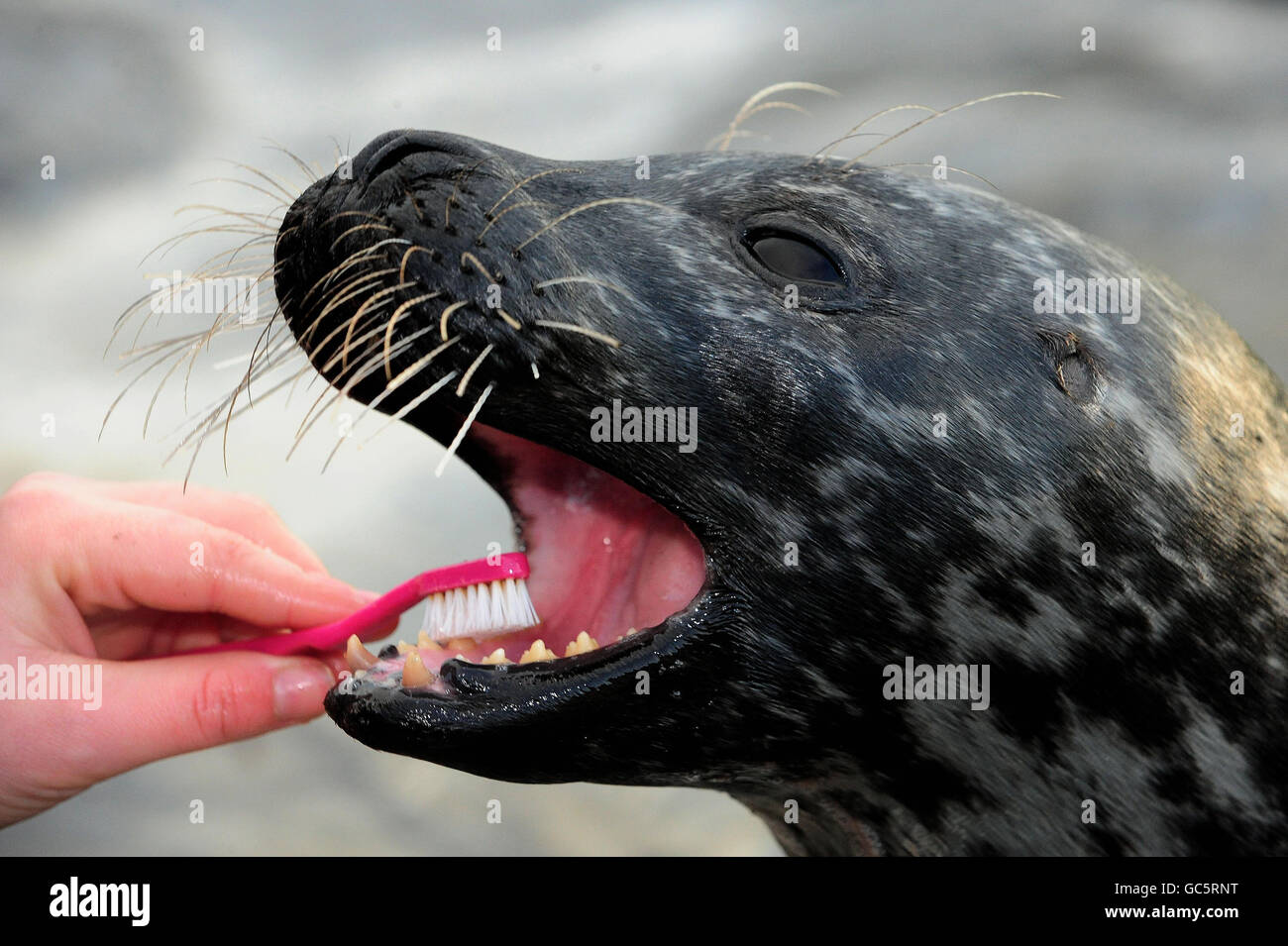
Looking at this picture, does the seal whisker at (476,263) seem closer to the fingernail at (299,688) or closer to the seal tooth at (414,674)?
the seal tooth at (414,674)

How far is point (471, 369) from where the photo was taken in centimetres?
99

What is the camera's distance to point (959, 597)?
3.50 feet

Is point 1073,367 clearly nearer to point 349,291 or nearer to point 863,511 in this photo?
point 863,511

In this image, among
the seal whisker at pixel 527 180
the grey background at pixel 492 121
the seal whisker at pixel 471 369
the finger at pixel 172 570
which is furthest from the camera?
the grey background at pixel 492 121

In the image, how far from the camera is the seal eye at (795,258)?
1.11 meters

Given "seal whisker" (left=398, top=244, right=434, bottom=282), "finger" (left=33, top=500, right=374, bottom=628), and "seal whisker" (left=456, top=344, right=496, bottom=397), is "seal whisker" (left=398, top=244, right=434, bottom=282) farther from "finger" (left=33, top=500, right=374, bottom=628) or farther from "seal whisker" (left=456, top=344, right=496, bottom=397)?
"finger" (left=33, top=500, right=374, bottom=628)

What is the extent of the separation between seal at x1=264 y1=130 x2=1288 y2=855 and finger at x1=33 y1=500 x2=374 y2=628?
312mm

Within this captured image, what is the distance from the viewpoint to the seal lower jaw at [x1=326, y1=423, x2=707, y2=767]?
1.03m

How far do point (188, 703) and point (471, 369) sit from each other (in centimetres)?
53

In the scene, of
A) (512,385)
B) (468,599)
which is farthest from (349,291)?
(468,599)

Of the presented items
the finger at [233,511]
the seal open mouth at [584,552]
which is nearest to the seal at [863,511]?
the seal open mouth at [584,552]

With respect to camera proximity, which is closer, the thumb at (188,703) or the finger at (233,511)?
the thumb at (188,703)

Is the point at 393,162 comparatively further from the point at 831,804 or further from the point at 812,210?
the point at 831,804

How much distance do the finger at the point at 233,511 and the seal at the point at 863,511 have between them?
0.49 metres
